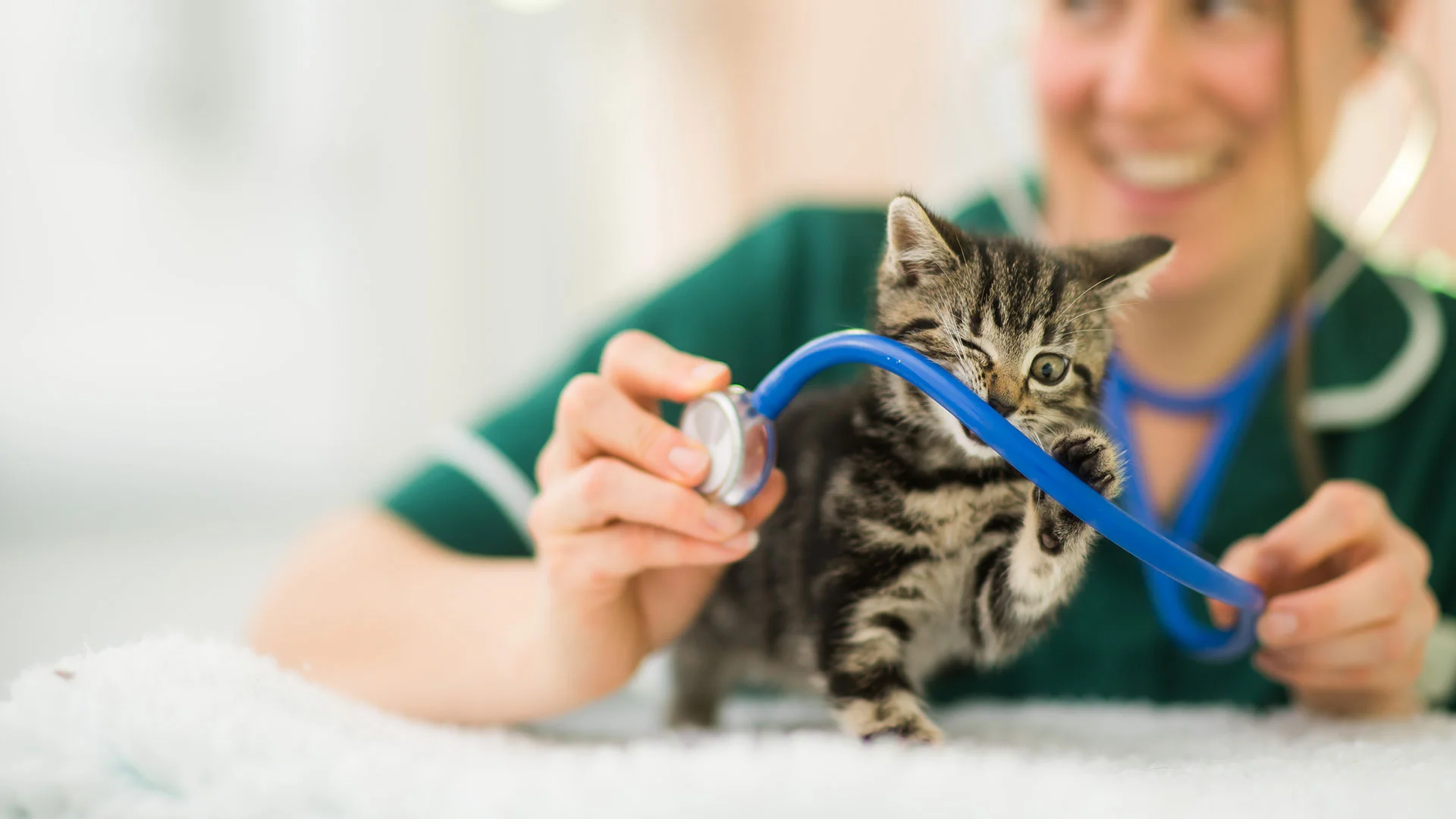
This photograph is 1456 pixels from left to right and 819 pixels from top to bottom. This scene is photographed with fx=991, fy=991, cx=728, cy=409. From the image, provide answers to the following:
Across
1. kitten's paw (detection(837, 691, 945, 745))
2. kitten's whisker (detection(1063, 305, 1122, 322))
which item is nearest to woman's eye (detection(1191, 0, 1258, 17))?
kitten's whisker (detection(1063, 305, 1122, 322))

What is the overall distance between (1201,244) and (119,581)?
1560mm

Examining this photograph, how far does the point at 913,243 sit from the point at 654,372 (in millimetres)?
235

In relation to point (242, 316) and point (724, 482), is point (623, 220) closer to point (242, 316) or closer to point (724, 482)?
point (242, 316)

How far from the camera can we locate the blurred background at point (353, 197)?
5.78ft

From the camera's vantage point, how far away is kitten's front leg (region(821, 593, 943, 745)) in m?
0.70

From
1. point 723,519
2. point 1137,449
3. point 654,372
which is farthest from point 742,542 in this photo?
point 1137,449

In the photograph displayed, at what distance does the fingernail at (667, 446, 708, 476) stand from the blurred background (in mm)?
714

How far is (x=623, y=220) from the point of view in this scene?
278 centimetres

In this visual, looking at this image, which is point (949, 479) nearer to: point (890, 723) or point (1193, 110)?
point (890, 723)

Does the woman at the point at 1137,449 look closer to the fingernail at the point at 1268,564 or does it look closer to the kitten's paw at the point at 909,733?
the fingernail at the point at 1268,564

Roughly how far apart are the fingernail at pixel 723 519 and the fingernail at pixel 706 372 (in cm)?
10

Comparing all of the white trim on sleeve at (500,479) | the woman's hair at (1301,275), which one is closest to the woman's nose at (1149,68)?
the woman's hair at (1301,275)

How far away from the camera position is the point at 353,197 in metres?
2.33

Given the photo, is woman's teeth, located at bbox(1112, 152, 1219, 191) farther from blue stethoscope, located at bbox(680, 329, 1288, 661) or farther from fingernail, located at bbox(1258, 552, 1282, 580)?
fingernail, located at bbox(1258, 552, 1282, 580)
